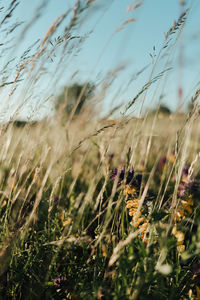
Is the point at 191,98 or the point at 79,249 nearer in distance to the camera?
the point at 191,98

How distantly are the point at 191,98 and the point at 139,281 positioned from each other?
0.75 m

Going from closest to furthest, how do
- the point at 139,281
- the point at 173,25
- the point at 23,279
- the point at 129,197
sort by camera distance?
the point at 139,281
the point at 23,279
the point at 173,25
the point at 129,197

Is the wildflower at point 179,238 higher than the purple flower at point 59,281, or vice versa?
the purple flower at point 59,281

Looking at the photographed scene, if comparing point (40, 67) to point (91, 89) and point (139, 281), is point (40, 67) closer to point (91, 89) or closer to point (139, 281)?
point (91, 89)

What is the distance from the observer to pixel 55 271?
3.41 feet

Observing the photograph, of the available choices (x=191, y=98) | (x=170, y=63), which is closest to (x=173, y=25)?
(x=170, y=63)

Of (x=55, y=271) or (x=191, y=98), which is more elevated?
(x=191, y=98)

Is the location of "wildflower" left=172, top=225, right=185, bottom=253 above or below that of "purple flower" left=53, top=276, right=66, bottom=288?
below

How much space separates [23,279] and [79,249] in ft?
1.00

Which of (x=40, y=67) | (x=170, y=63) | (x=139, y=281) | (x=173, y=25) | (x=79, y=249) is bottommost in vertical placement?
(x=79, y=249)

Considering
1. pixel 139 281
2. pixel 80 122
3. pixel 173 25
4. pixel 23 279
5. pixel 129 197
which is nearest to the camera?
pixel 139 281

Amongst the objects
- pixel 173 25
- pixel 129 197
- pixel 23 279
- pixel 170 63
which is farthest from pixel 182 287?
pixel 173 25

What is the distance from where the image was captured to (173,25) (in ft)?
3.55

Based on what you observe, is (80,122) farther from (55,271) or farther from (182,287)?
(182,287)
